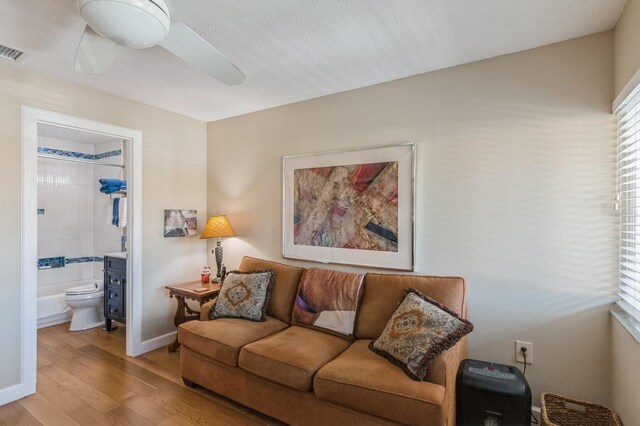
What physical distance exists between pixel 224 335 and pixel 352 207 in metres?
1.46

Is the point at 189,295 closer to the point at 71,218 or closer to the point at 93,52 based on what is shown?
the point at 93,52

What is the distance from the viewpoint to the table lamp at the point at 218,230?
339 cm

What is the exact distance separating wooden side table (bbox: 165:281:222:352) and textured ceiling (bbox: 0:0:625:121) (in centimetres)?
189

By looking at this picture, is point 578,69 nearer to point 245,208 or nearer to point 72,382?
point 245,208

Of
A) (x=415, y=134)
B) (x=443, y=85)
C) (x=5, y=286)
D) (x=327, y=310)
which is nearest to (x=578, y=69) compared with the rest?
(x=443, y=85)

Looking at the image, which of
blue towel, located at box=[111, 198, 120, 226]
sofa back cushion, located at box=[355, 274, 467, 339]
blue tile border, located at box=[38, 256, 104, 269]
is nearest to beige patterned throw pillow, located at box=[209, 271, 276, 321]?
sofa back cushion, located at box=[355, 274, 467, 339]

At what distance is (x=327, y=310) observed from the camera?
251 centimetres

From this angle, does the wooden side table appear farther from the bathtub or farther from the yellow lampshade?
the bathtub

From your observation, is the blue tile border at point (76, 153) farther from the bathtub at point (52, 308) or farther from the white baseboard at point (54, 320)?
the white baseboard at point (54, 320)

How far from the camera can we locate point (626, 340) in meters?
1.70

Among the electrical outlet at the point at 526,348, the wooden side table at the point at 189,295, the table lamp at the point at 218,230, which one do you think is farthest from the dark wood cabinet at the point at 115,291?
the electrical outlet at the point at 526,348

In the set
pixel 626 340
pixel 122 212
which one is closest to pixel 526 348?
pixel 626 340

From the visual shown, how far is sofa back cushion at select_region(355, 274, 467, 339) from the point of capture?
2.17 metres

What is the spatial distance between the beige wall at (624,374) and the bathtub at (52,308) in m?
5.02
